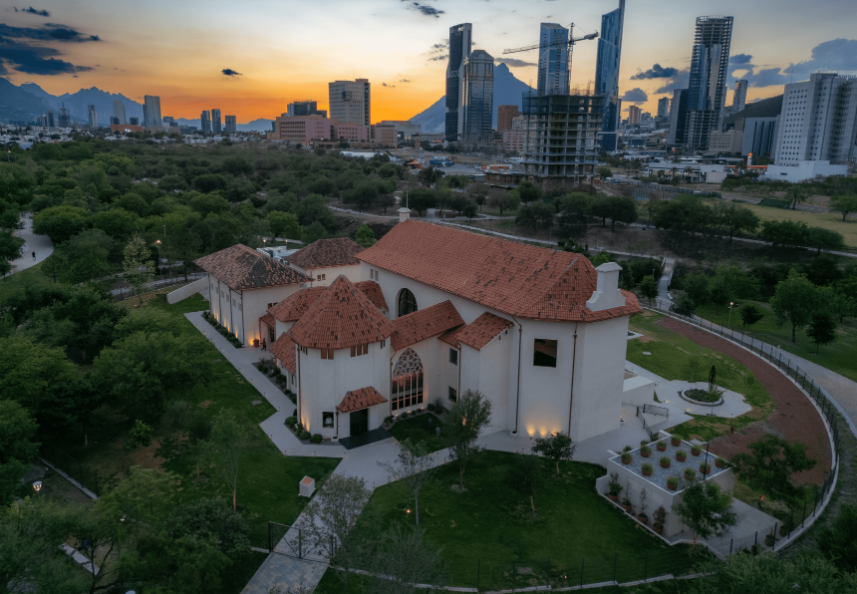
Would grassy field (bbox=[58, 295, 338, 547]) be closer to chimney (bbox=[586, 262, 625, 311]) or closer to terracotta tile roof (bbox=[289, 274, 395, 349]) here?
terracotta tile roof (bbox=[289, 274, 395, 349])

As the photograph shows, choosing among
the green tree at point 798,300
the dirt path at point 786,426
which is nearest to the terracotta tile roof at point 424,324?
the dirt path at point 786,426

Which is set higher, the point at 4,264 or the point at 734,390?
the point at 4,264

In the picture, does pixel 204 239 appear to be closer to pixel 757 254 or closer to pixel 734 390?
pixel 734 390

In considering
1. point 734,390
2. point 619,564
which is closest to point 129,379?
point 619,564

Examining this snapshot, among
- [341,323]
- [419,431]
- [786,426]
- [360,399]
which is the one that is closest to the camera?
[341,323]

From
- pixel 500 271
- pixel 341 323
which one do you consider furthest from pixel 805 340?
pixel 341 323

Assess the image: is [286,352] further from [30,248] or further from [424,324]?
[30,248]

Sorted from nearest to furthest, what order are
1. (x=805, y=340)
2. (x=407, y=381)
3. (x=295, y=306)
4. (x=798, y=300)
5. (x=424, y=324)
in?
1. (x=424, y=324)
2. (x=407, y=381)
3. (x=295, y=306)
4. (x=798, y=300)
5. (x=805, y=340)

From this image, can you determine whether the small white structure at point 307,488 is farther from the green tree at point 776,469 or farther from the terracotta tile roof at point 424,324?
the green tree at point 776,469
